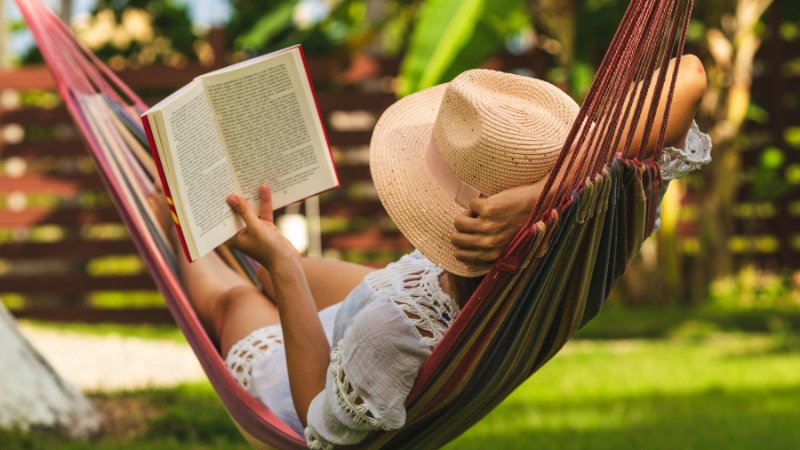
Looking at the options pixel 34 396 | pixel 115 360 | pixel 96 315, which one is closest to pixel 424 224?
pixel 34 396

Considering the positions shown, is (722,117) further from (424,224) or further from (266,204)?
(424,224)

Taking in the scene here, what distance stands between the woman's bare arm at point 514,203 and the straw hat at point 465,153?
1.3 inches

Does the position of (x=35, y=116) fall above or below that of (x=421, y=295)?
below

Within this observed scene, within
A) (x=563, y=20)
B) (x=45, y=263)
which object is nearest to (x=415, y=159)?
(x=563, y=20)

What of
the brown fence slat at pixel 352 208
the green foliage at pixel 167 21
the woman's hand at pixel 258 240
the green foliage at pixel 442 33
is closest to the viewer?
→ the woman's hand at pixel 258 240

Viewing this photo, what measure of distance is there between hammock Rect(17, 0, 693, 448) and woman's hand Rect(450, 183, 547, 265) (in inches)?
0.9

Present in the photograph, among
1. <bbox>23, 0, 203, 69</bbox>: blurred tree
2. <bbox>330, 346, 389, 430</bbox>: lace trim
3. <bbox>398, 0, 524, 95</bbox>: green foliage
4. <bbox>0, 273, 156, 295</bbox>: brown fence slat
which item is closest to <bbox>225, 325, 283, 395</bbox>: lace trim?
<bbox>330, 346, 389, 430</bbox>: lace trim

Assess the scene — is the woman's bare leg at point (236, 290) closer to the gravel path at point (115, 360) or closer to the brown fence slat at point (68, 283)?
the gravel path at point (115, 360)

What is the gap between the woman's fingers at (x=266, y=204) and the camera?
2004 mm

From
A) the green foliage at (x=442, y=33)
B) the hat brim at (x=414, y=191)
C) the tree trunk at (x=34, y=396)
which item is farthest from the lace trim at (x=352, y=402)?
the green foliage at (x=442, y=33)

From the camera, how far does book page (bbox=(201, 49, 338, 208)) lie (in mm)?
1980

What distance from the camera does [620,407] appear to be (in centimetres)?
382

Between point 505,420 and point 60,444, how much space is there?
4.47ft

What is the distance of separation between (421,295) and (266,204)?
0.34 m
